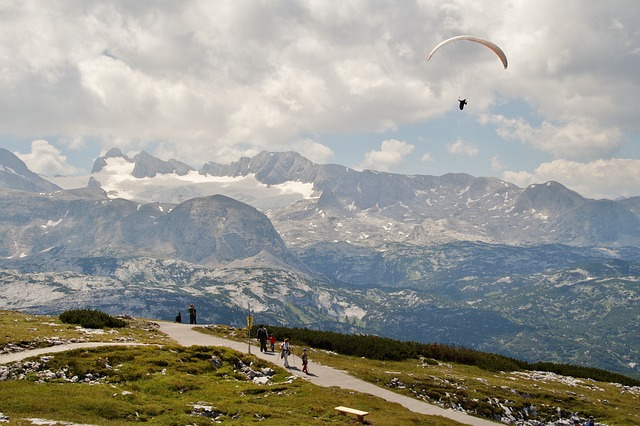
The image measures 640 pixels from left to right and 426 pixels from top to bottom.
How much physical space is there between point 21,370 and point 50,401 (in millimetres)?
8112

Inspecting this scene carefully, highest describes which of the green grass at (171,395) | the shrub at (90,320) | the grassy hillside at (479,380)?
the shrub at (90,320)

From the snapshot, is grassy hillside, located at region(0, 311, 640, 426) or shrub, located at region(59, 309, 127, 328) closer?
grassy hillside, located at region(0, 311, 640, 426)

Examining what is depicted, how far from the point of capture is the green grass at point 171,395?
30.4 m

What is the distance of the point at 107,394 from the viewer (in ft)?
112

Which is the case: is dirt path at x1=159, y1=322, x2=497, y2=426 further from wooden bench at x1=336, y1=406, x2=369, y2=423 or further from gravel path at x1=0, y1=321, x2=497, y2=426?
wooden bench at x1=336, y1=406, x2=369, y2=423

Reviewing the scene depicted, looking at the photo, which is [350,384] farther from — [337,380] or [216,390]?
[216,390]

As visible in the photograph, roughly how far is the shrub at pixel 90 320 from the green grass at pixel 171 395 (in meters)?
14.8

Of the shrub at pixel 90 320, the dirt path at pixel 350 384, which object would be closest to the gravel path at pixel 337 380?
the dirt path at pixel 350 384

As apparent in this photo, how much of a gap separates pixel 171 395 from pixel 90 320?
32878mm

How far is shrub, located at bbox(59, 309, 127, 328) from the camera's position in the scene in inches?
2500

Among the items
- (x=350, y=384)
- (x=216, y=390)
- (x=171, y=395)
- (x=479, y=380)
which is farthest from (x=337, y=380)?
(x=479, y=380)

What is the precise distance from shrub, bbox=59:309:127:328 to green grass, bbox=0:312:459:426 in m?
14.8

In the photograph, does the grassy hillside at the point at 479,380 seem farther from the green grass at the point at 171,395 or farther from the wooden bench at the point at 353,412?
the wooden bench at the point at 353,412

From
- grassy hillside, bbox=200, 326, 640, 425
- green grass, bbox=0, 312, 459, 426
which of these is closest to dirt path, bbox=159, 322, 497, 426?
grassy hillside, bbox=200, 326, 640, 425
